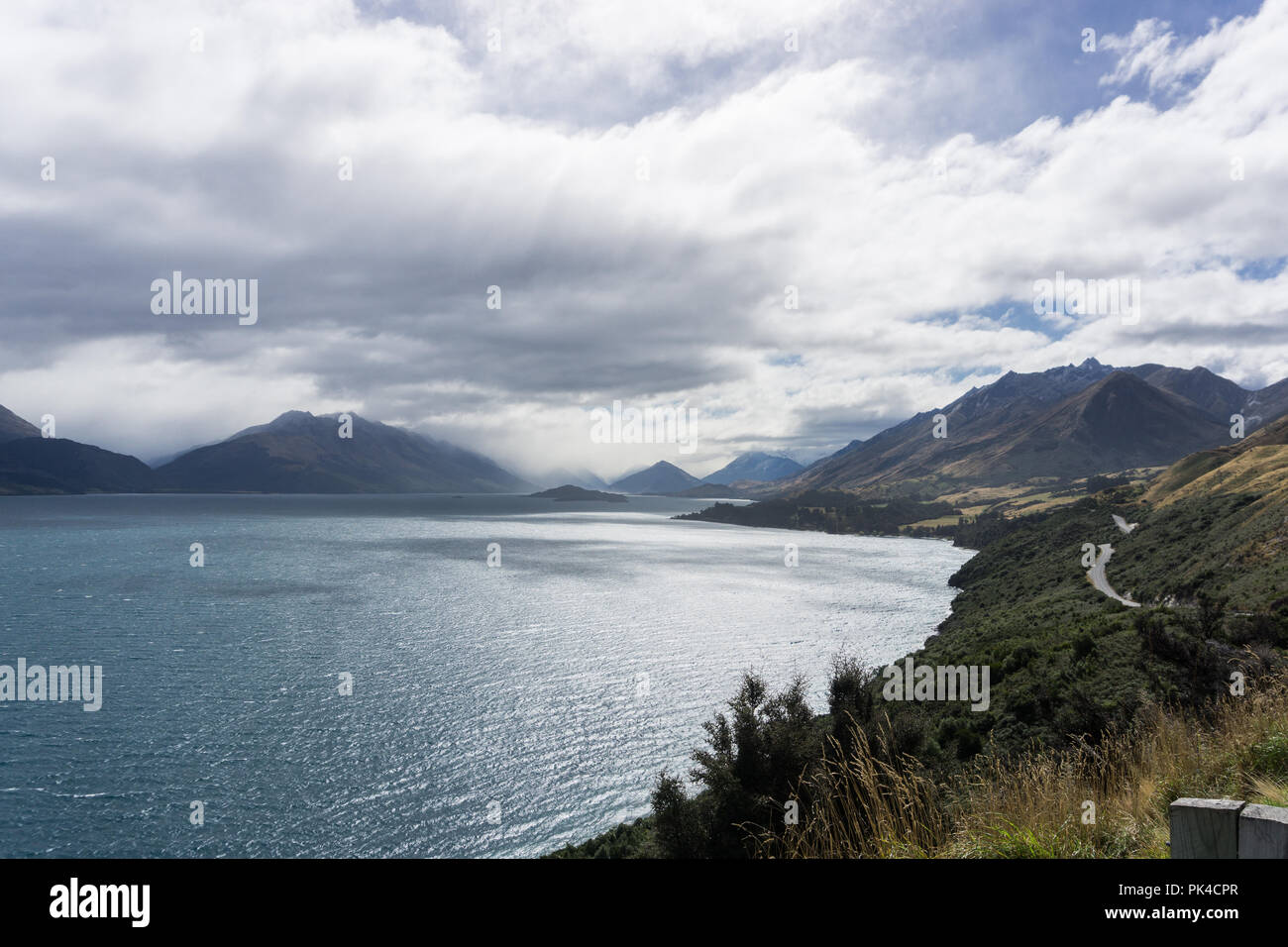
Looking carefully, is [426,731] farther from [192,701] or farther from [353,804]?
[192,701]

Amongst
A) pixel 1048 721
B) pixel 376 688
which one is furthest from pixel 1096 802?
pixel 376 688

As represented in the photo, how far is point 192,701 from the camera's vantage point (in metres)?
42.0

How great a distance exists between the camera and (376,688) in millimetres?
46250

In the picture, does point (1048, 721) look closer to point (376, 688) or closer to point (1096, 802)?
point (1096, 802)

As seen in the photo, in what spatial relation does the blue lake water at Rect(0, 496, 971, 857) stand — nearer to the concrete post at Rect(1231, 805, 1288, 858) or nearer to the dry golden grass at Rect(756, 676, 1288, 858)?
the dry golden grass at Rect(756, 676, 1288, 858)

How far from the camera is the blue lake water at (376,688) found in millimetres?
29656

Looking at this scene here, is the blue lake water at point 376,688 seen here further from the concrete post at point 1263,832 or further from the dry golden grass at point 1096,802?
the concrete post at point 1263,832

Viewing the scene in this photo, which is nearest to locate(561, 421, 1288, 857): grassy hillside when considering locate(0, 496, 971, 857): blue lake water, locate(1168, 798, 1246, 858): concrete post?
locate(1168, 798, 1246, 858): concrete post

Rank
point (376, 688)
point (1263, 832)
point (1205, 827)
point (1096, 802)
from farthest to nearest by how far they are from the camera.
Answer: point (376, 688) < point (1096, 802) < point (1205, 827) < point (1263, 832)

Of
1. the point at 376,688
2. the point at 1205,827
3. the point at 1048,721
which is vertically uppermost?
the point at 1205,827

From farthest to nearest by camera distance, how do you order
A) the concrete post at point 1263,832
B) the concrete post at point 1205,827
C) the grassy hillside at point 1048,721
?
the grassy hillside at point 1048,721, the concrete post at point 1205,827, the concrete post at point 1263,832

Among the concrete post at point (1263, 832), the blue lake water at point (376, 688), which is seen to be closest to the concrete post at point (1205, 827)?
the concrete post at point (1263, 832)

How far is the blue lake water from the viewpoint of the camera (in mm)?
29656
